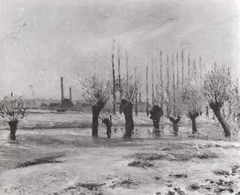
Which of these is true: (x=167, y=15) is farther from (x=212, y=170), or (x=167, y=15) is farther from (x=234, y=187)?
(x=234, y=187)

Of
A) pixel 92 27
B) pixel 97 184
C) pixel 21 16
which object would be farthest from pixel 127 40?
pixel 97 184

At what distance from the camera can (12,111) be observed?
3.03 m

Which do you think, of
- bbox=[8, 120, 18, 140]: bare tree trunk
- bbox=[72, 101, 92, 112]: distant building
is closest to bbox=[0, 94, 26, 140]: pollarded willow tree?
bbox=[8, 120, 18, 140]: bare tree trunk

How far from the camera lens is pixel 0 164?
288 cm

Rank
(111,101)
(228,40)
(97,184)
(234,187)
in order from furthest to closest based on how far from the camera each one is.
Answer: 1. (228,40)
2. (111,101)
3. (234,187)
4. (97,184)

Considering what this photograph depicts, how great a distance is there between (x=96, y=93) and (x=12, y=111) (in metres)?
0.91

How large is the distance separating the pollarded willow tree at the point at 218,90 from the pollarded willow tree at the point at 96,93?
119 cm

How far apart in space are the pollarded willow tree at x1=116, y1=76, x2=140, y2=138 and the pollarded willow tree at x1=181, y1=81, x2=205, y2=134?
584 millimetres

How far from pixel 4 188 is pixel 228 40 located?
2972 mm

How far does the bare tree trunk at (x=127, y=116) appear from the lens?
3156mm

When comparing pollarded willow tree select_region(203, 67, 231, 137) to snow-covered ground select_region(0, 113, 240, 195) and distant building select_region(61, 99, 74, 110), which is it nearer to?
snow-covered ground select_region(0, 113, 240, 195)

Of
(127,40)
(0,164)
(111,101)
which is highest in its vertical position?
(127,40)

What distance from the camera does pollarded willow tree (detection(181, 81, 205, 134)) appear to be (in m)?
3.26

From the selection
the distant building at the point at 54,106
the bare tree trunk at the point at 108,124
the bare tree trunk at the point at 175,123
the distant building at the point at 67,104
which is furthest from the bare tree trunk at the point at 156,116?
the distant building at the point at 54,106
